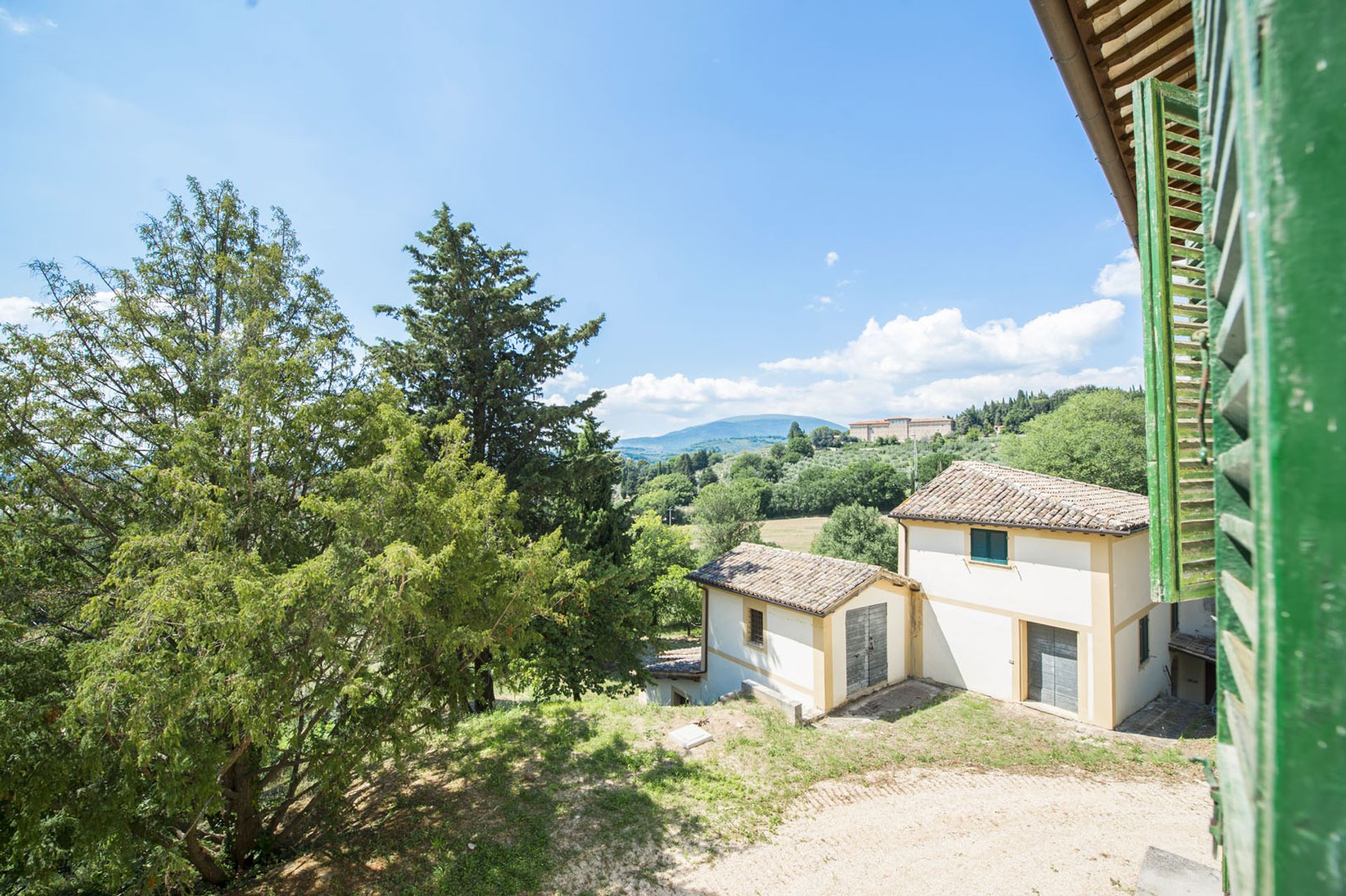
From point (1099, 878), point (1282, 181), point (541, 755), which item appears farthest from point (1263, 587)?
point (541, 755)

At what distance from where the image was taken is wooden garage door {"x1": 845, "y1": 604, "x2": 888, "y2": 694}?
12.2 meters

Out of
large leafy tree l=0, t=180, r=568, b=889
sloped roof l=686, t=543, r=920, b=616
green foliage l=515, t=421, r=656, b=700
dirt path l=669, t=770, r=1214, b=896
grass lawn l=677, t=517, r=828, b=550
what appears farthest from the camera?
grass lawn l=677, t=517, r=828, b=550

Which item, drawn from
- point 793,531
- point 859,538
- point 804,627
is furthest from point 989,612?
point 793,531

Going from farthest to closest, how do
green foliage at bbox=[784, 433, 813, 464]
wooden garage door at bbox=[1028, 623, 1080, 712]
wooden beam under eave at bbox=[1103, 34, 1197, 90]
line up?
green foliage at bbox=[784, 433, 813, 464] < wooden garage door at bbox=[1028, 623, 1080, 712] < wooden beam under eave at bbox=[1103, 34, 1197, 90]

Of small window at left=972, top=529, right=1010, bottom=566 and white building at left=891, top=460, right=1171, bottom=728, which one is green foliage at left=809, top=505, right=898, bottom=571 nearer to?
white building at left=891, top=460, right=1171, bottom=728

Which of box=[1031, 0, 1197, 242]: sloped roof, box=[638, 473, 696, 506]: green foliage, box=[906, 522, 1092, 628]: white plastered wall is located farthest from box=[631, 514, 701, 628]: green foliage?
box=[638, 473, 696, 506]: green foliage

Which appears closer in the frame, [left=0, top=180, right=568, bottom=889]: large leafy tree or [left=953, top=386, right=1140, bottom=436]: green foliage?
[left=0, top=180, right=568, bottom=889]: large leafy tree

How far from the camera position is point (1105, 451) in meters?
25.6

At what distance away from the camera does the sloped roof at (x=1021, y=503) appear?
1086 cm

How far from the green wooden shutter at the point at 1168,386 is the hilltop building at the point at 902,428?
366ft

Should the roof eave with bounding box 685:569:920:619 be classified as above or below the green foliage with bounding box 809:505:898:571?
above

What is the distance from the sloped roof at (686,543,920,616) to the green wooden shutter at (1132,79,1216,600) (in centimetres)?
991

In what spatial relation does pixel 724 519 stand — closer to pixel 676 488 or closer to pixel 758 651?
pixel 758 651

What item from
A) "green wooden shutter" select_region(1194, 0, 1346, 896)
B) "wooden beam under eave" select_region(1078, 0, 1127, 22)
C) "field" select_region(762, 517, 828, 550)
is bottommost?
"field" select_region(762, 517, 828, 550)
